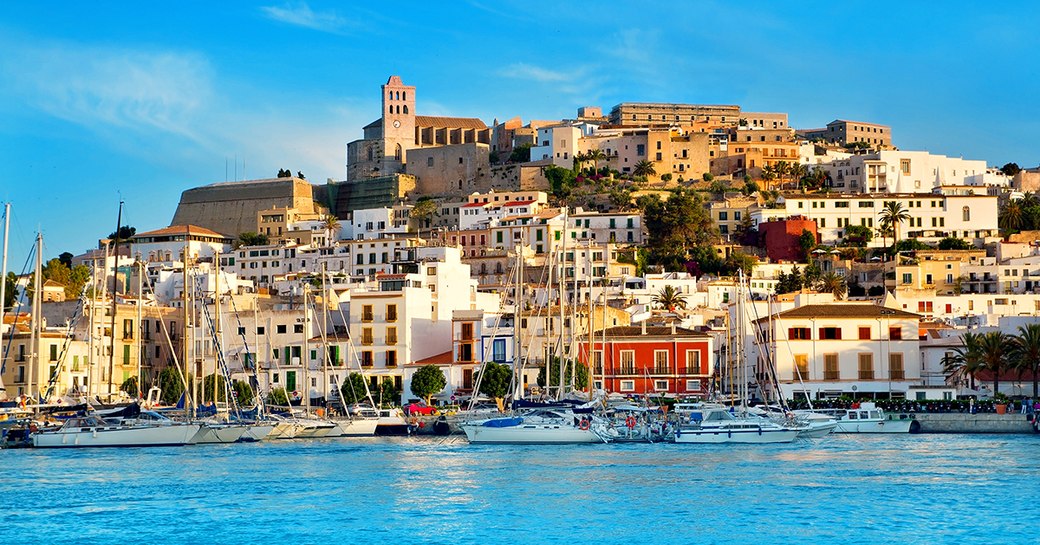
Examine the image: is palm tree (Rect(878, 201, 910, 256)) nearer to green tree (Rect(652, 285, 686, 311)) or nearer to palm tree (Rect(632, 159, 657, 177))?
green tree (Rect(652, 285, 686, 311))

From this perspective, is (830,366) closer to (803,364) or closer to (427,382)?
(803,364)

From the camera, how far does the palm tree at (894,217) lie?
122438mm

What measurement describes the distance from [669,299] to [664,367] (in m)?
22.9

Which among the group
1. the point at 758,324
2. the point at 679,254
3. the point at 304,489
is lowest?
the point at 304,489

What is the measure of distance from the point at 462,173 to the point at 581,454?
9966 centimetres

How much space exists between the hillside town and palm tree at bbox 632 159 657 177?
872 mm

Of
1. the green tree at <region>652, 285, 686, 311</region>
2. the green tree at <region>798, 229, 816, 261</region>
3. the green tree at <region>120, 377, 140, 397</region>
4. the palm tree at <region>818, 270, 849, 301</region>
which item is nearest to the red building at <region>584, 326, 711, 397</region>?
the green tree at <region>652, 285, 686, 311</region>

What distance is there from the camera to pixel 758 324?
250 feet

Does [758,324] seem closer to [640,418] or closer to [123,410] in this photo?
[640,418]

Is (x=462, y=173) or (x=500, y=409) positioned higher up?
(x=462, y=173)

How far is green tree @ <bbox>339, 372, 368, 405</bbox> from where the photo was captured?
77.3 meters

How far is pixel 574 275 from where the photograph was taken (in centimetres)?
8300

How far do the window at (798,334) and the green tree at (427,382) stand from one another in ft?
58.3

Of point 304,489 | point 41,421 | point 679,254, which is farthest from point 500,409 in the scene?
point 679,254
